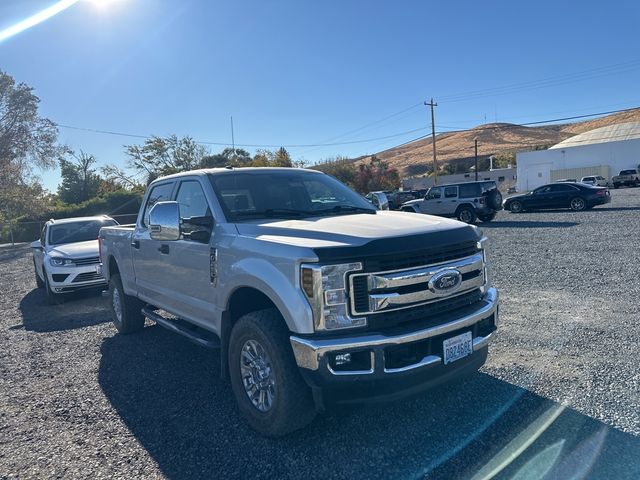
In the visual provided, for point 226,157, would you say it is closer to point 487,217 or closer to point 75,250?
point 487,217

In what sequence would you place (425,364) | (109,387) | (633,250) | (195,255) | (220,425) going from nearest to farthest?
(425,364) → (220,425) → (195,255) → (109,387) → (633,250)

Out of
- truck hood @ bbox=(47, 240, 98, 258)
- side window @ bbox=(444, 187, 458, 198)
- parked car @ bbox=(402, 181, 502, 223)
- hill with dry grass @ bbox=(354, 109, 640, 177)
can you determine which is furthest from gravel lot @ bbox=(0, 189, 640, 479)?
hill with dry grass @ bbox=(354, 109, 640, 177)

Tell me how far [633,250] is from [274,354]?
1004cm

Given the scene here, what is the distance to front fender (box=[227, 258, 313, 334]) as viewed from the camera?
2.96 meters

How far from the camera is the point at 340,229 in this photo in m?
3.36

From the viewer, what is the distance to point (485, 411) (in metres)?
3.58

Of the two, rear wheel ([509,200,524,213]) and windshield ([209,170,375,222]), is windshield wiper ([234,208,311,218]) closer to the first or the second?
windshield ([209,170,375,222])

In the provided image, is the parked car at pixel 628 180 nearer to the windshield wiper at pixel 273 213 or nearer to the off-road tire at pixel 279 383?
the windshield wiper at pixel 273 213

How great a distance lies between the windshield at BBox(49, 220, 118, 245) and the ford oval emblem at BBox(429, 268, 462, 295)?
8967mm

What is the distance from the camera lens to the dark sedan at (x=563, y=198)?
2145 centimetres

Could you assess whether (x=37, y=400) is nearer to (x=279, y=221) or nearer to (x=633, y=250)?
(x=279, y=221)

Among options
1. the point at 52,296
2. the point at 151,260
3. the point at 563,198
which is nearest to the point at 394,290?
the point at 151,260

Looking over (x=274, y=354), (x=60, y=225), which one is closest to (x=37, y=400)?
(x=274, y=354)

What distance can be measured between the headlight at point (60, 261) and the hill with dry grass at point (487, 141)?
390ft
